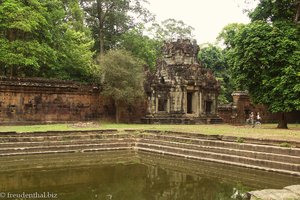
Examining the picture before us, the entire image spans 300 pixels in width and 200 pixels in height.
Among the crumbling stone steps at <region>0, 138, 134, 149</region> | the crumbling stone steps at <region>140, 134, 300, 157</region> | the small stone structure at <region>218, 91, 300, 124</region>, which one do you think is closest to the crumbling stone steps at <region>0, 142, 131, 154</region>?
the crumbling stone steps at <region>0, 138, 134, 149</region>

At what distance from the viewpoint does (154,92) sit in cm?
2555

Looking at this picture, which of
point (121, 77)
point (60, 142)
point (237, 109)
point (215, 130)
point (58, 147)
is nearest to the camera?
point (58, 147)

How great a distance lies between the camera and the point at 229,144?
12.1 metres

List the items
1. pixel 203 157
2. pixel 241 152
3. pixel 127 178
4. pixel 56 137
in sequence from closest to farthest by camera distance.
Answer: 1. pixel 127 178
2. pixel 241 152
3. pixel 203 157
4. pixel 56 137

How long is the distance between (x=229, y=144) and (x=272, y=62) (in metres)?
8.82

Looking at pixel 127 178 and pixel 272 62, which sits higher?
pixel 272 62

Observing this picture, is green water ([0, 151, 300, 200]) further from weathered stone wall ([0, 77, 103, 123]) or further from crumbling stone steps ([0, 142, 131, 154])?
weathered stone wall ([0, 77, 103, 123])

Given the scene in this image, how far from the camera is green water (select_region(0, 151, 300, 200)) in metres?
7.69

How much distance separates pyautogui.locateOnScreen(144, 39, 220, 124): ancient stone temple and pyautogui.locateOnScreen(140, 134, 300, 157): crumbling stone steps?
31.1ft

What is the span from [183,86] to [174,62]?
246 cm

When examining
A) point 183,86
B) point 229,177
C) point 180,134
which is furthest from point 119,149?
point 183,86

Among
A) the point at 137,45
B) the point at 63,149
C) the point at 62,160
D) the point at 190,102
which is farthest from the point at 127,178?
the point at 137,45

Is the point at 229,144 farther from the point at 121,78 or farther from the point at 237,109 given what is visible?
the point at 237,109

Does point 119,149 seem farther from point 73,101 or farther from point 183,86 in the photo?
point 183,86
